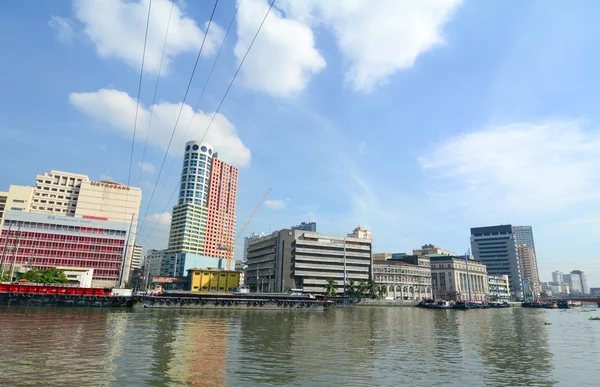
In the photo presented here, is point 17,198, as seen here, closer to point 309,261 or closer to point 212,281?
point 212,281

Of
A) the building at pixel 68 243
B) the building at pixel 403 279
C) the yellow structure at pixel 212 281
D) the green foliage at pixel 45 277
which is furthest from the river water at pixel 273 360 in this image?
the building at pixel 403 279

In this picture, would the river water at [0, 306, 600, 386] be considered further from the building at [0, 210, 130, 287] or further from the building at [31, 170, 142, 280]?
the building at [31, 170, 142, 280]

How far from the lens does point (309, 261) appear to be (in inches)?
6590

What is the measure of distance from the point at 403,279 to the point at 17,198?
18463 cm

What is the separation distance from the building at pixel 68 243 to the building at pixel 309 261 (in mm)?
62669

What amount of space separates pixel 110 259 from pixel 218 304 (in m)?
78.4

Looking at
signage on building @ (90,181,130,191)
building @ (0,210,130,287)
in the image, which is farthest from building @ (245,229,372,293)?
signage on building @ (90,181,130,191)

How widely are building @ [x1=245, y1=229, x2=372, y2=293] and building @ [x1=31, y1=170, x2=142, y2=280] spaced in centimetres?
6609

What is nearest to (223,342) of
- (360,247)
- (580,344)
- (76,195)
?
(580,344)

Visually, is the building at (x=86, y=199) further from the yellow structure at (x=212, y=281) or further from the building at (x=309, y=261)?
the building at (x=309, y=261)

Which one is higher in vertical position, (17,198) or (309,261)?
(17,198)

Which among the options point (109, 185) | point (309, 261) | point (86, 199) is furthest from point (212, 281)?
point (86, 199)

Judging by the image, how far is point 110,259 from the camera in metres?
149

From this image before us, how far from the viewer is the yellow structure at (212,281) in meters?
178
